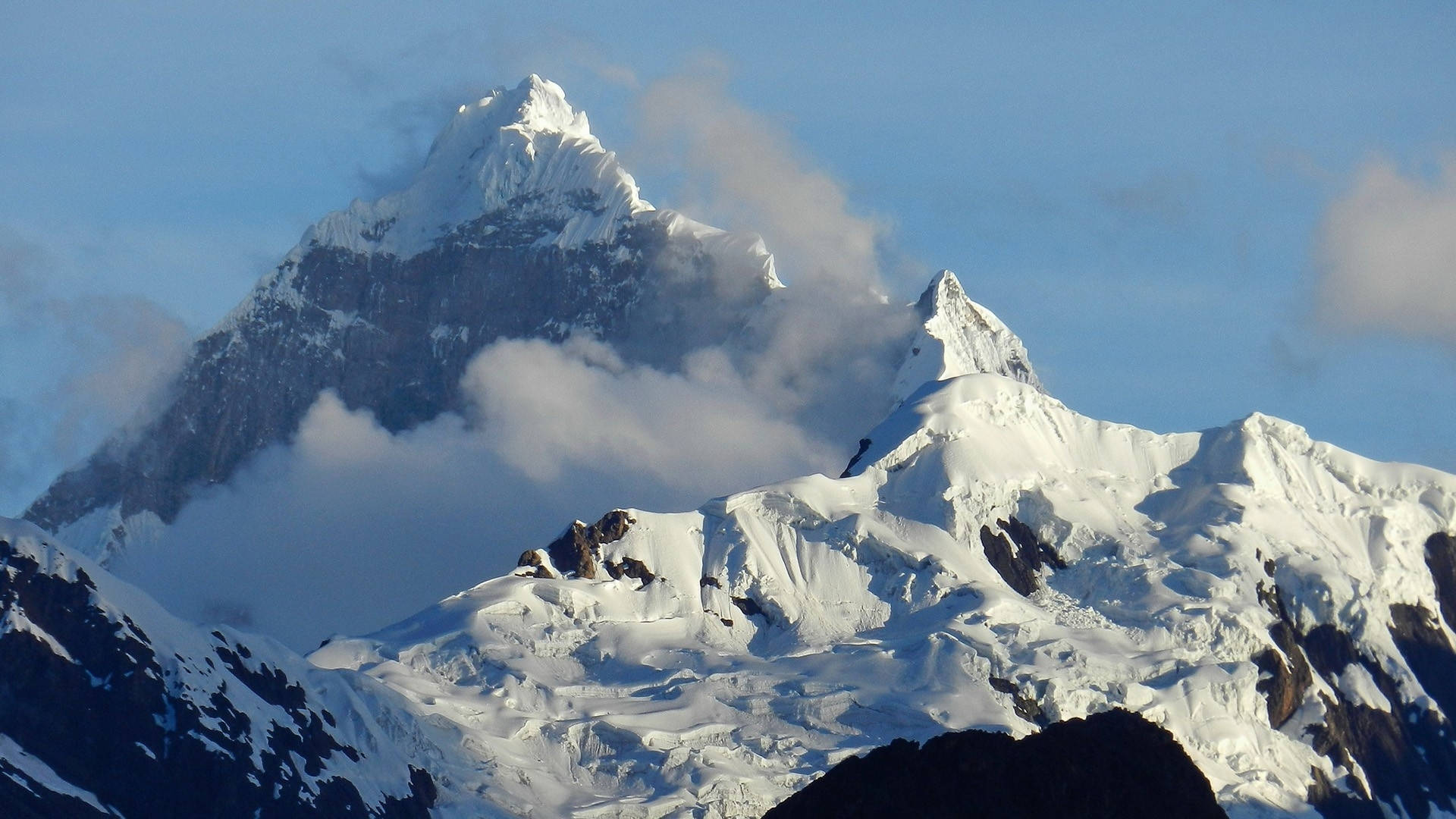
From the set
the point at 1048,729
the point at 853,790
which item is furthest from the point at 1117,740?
the point at 853,790

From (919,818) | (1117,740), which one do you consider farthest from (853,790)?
(1117,740)

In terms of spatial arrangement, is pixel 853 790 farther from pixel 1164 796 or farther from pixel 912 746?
pixel 1164 796

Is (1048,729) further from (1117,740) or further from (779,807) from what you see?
(779,807)

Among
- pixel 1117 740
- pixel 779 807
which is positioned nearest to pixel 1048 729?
pixel 1117 740

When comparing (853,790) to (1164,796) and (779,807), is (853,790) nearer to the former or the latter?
(779,807)
